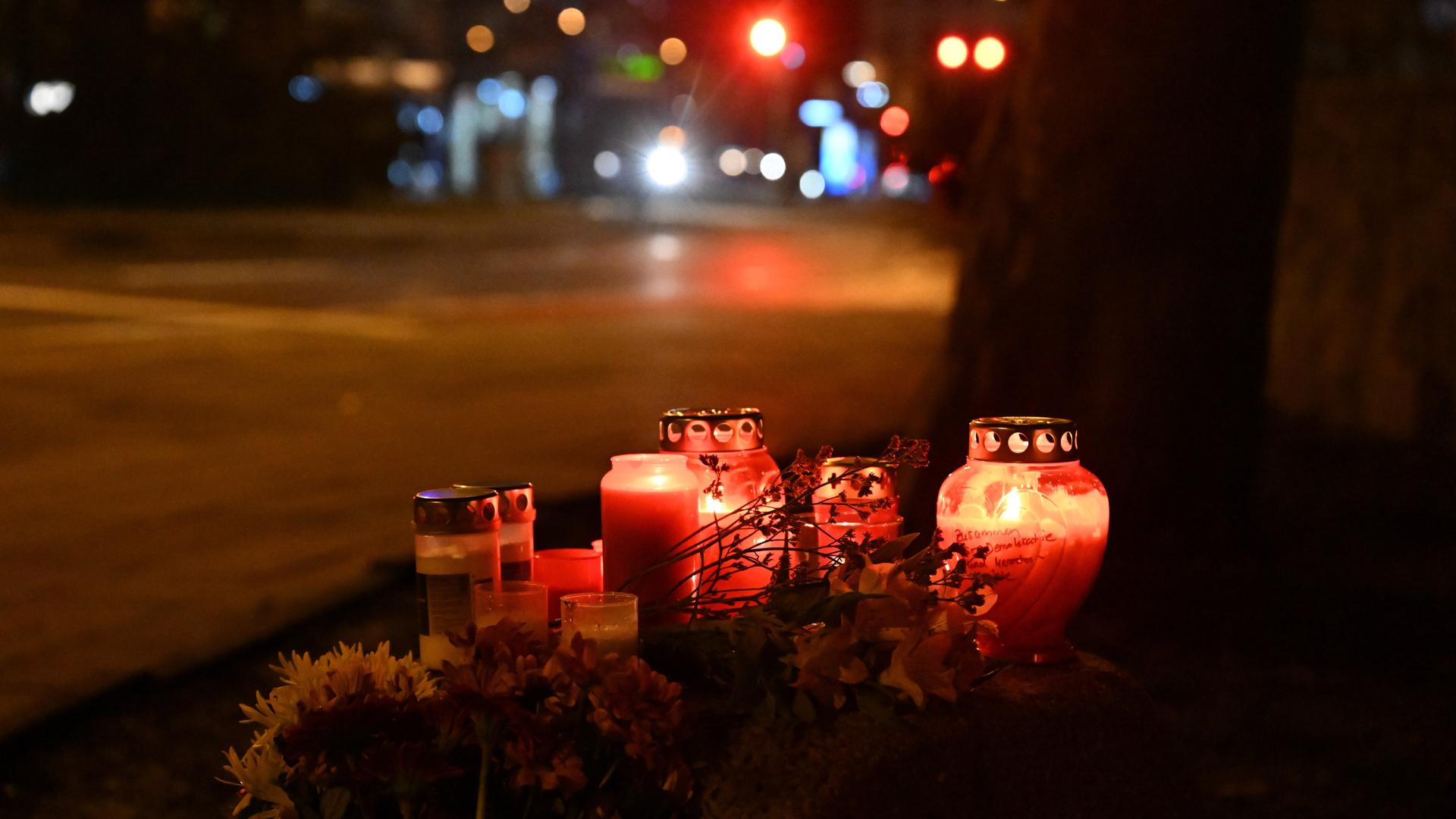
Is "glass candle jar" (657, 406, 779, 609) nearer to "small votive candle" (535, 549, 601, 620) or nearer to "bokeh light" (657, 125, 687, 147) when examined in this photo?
"small votive candle" (535, 549, 601, 620)

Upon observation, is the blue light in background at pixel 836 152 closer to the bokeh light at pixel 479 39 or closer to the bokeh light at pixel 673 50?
the bokeh light at pixel 673 50

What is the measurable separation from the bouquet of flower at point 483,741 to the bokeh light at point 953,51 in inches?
206

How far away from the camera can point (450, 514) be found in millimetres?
2621

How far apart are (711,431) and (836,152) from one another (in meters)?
14.9

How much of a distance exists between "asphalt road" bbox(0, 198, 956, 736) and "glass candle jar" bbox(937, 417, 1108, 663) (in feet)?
11.0

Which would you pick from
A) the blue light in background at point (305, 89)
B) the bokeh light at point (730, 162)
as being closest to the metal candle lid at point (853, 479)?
the blue light in background at point (305, 89)

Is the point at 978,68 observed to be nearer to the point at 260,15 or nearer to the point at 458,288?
the point at 458,288

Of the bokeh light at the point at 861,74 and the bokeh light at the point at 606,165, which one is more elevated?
the bokeh light at the point at 606,165

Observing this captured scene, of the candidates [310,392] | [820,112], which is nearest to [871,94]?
[820,112]

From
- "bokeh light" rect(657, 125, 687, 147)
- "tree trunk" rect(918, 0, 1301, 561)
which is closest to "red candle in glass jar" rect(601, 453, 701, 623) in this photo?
"tree trunk" rect(918, 0, 1301, 561)

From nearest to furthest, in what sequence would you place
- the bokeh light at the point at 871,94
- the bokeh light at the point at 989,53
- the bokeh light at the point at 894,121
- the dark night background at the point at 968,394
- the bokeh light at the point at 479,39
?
the dark night background at the point at 968,394 < the bokeh light at the point at 989,53 < the bokeh light at the point at 894,121 < the bokeh light at the point at 871,94 < the bokeh light at the point at 479,39

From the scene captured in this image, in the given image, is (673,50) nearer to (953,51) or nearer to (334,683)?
(953,51)

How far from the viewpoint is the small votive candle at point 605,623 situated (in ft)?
8.02

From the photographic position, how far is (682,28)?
8.26 meters
